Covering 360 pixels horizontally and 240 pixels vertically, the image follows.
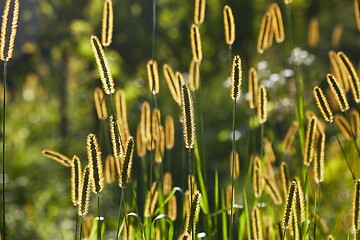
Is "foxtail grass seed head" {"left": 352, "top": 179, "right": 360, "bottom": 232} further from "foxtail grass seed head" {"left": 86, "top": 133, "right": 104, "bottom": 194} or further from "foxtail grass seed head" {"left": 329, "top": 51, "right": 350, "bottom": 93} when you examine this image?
"foxtail grass seed head" {"left": 329, "top": 51, "right": 350, "bottom": 93}

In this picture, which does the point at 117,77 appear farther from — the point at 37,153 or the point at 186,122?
the point at 186,122

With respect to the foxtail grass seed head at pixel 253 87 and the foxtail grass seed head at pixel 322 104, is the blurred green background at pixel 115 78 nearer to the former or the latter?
the foxtail grass seed head at pixel 253 87

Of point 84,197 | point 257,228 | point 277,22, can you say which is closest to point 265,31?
point 277,22

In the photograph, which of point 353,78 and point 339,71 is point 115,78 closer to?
point 339,71

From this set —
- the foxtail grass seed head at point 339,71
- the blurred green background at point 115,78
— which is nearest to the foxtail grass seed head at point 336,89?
the foxtail grass seed head at point 339,71

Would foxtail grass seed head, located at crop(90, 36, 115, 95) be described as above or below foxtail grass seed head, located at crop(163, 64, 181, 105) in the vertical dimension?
below

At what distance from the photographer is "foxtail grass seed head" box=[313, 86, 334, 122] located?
1707 millimetres

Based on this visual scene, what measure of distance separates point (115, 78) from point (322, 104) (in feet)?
19.1

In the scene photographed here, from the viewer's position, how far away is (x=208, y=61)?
9.39 metres

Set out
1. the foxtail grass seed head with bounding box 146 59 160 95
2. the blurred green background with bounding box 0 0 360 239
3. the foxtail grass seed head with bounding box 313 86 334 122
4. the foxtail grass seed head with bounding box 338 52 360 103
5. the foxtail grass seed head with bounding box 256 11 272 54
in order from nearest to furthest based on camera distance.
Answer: the foxtail grass seed head with bounding box 313 86 334 122 < the foxtail grass seed head with bounding box 338 52 360 103 < the foxtail grass seed head with bounding box 146 59 160 95 < the foxtail grass seed head with bounding box 256 11 272 54 < the blurred green background with bounding box 0 0 360 239

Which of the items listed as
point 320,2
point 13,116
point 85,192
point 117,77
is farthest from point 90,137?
point 320,2

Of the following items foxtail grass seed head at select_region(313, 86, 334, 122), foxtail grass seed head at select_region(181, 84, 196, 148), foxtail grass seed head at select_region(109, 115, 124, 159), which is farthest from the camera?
foxtail grass seed head at select_region(313, 86, 334, 122)

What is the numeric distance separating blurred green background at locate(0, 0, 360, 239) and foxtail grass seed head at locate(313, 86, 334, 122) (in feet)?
6.00

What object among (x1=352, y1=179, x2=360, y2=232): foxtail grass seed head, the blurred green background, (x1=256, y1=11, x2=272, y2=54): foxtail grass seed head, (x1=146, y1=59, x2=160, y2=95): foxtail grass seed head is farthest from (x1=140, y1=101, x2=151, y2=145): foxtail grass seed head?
the blurred green background
